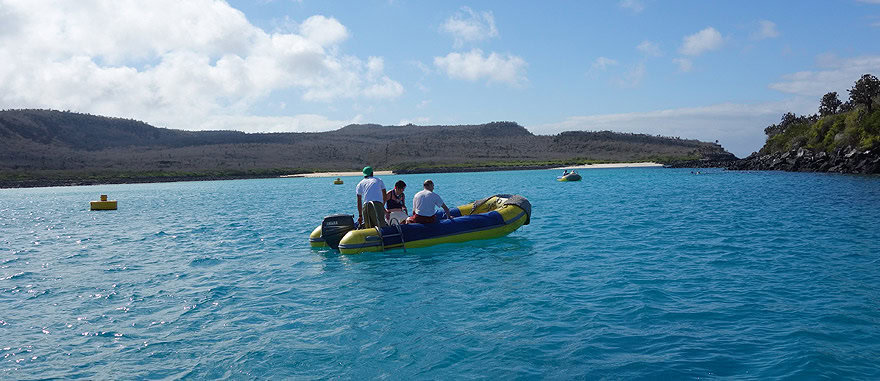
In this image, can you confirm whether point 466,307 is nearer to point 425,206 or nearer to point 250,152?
point 425,206

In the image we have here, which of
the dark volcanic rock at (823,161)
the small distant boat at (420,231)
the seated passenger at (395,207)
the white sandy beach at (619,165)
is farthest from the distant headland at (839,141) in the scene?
the seated passenger at (395,207)

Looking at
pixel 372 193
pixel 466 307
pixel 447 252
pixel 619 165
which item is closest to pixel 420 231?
pixel 447 252

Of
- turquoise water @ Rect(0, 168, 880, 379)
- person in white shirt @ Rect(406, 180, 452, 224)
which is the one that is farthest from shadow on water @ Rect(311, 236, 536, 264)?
person in white shirt @ Rect(406, 180, 452, 224)

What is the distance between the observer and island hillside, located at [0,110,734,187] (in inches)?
4707

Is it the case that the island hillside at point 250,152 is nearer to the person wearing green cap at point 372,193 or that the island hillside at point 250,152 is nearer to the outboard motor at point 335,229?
the outboard motor at point 335,229

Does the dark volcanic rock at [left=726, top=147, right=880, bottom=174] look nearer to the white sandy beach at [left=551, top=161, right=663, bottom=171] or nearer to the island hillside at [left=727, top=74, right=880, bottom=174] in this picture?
the island hillside at [left=727, top=74, right=880, bottom=174]

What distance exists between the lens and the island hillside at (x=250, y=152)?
120m

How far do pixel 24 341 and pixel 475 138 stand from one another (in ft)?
576

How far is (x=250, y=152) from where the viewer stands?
152m

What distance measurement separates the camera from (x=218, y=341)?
8.71m

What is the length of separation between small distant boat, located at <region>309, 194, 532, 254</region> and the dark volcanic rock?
151 ft

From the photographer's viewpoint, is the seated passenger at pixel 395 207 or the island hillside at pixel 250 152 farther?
the island hillside at pixel 250 152

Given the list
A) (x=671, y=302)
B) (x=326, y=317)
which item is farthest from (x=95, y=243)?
(x=671, y=302)

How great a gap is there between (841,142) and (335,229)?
61.6 meters
